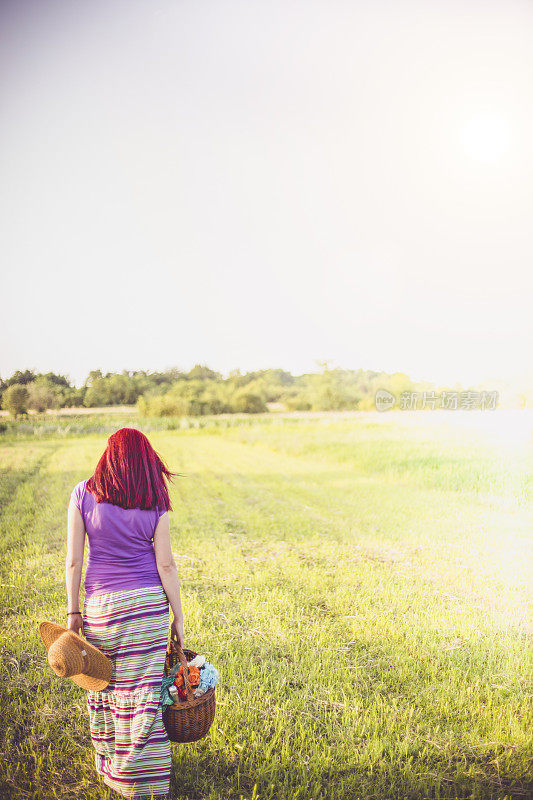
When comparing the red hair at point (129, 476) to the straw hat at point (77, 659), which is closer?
the straw hat at point (77, 659)

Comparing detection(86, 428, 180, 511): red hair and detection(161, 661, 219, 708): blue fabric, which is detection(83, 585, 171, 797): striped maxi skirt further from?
detection(86, 428, 180, 511): red hair

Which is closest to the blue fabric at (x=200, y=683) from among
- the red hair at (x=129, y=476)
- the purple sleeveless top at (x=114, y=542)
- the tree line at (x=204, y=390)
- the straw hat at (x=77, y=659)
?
the straw hat at (x=77, y=659)

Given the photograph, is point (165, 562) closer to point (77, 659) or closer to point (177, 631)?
point (177, 631)

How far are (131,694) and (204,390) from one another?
396 inches

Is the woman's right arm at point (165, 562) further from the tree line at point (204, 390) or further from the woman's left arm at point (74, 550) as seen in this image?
the tree line at point (204, 390)

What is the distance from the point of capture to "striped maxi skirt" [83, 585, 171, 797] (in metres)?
2.39

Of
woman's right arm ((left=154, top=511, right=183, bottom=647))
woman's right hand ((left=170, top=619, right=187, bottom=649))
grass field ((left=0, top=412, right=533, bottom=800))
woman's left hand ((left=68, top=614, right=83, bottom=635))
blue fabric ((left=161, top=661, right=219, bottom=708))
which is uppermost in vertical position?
woman's right arm ((left=154, top=511, right=183, bottom=647))

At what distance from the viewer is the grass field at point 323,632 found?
2.75 m

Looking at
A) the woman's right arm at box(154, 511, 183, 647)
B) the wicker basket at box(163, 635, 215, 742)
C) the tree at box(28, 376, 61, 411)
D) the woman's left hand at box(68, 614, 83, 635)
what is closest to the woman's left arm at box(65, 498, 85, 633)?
the woman's left hand at box(68, 614, 83, 635)

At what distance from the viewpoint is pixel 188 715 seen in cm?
239

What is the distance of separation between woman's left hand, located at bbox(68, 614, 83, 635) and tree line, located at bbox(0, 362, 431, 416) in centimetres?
748

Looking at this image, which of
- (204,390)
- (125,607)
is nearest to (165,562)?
(125,607)

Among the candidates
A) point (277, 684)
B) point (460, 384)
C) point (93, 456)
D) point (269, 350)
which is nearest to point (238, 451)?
point (269, 350)

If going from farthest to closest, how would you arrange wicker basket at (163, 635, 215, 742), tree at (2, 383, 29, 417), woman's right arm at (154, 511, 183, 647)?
1. tree at (2, 383, 29, 417)
2. woman's right arm at (154, 511, 183, 647)
3. wicker basket at (163, 635, 215, 742)
